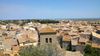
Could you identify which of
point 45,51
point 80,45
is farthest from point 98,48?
point 45,51

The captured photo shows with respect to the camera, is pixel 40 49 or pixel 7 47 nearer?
pixel 40 49

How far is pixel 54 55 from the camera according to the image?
83.3 ft

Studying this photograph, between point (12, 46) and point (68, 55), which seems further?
point (12, 46)

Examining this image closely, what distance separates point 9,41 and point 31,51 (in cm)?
2040

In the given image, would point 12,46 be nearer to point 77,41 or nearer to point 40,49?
point 77,41

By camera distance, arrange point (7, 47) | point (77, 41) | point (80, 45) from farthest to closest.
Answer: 1. point (77, 41)
2. point (80, 45)
3. point (7, 47)

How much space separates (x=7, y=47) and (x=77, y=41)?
15485 mm

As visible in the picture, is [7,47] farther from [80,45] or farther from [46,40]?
[80,45]

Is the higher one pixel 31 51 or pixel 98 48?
pixel 31 51

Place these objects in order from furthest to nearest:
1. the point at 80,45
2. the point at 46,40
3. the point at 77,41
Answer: the point at 77,41, the point at 80,45, the point at 46,40

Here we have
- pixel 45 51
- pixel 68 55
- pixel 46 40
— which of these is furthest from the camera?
pixel 46 40

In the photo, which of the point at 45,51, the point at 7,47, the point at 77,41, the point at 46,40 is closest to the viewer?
the point at 45,51

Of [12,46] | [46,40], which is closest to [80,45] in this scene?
[46,40]

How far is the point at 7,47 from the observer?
140 feet
